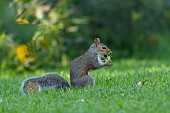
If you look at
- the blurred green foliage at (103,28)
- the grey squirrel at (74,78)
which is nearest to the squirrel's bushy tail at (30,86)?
the grey squirrel at (74,78)

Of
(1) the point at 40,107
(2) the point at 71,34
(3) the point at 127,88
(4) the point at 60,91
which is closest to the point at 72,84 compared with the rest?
(4) the point at 60,91

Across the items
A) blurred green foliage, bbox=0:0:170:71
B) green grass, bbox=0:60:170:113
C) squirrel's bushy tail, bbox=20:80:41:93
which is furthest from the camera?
blurred green foliage, bbox=0:0:170:71

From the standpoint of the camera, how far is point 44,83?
7016 mm

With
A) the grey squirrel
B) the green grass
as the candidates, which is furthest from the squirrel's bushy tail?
the green grass

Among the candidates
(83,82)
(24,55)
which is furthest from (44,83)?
(24,55)

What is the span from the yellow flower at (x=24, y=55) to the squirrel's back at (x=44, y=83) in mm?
5494

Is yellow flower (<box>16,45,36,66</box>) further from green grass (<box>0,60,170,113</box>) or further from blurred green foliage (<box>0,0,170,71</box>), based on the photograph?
green grass (<box>0,60,170,113</box>)

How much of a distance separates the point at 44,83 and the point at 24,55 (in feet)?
18.3

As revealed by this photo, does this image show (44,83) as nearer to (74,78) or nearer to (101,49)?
(74,78)

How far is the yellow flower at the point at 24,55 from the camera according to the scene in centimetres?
1248

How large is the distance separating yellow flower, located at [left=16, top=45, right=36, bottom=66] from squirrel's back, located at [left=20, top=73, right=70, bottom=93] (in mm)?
5494

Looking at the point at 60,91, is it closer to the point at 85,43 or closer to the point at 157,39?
the point at 85,43

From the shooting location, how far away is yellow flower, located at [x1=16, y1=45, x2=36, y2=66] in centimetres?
1248

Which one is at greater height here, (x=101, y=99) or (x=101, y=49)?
(x=101, y=49)
